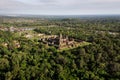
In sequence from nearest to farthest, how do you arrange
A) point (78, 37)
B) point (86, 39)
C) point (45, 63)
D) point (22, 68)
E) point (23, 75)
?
point (23, 75) < point (22, 68) < point (45, 63) < point (86, 39) < point (78, 37)

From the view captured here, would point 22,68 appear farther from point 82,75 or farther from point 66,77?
point 82,75

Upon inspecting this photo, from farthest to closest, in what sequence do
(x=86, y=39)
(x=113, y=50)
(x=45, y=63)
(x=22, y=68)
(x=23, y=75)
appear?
(x=86, y=39)
(x=113, y=50)
(x=45, y=63)
(x=22, y=68)
(x=23, y=75)

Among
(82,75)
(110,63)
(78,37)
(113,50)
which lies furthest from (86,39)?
(82,75)

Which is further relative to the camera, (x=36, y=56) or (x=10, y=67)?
(x=36, y=56)

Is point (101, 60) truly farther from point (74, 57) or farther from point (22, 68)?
point (22, 68)

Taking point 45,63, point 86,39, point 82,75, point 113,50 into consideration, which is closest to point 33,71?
point 45,63

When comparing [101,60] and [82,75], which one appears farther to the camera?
[101,60]

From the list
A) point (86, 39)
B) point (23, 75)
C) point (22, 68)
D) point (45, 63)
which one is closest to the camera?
point (23, 75)

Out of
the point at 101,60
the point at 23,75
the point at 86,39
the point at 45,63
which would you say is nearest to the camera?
the point at 23,75
